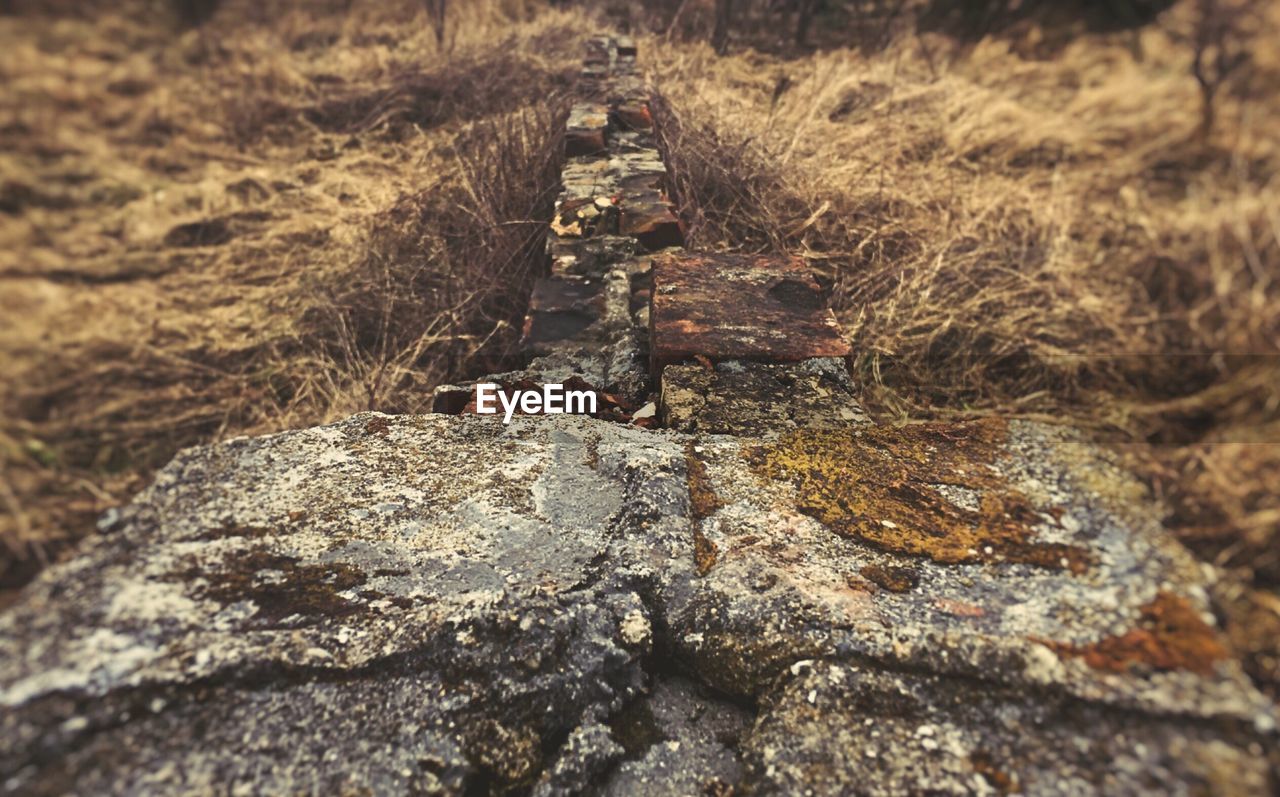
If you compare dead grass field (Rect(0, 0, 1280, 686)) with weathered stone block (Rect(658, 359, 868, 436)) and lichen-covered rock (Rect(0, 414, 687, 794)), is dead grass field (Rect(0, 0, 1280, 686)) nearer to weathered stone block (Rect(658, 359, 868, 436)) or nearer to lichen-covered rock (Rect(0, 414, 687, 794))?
weathered stone block (Rect(658, 359, 868, 436))

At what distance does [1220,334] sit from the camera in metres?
2.41

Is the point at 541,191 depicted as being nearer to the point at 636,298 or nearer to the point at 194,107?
the point at 636,298

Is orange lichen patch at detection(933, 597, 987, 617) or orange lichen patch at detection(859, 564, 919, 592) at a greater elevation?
orange lichen patch at detection(933, 597, 987, 617)

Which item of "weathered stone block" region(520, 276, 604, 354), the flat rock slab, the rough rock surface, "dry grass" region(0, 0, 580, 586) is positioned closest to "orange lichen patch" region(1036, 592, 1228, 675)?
the rough rock surface

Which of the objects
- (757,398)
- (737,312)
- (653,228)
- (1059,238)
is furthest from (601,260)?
(1059,238)

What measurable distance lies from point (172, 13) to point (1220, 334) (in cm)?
836

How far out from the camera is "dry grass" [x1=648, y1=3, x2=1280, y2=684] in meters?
1.89

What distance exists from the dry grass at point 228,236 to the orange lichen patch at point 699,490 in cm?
121

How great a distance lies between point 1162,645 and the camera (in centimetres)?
70

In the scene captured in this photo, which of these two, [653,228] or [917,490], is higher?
[653,228]

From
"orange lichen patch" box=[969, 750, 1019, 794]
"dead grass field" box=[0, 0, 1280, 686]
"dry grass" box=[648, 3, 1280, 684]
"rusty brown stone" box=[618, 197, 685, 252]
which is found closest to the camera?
"orange lichen patch" box=[969, 750, 1019, 794]

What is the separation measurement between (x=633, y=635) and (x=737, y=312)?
99 centimetres

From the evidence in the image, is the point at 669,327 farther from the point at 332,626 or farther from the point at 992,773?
the point at 992,773

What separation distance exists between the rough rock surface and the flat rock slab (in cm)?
45
